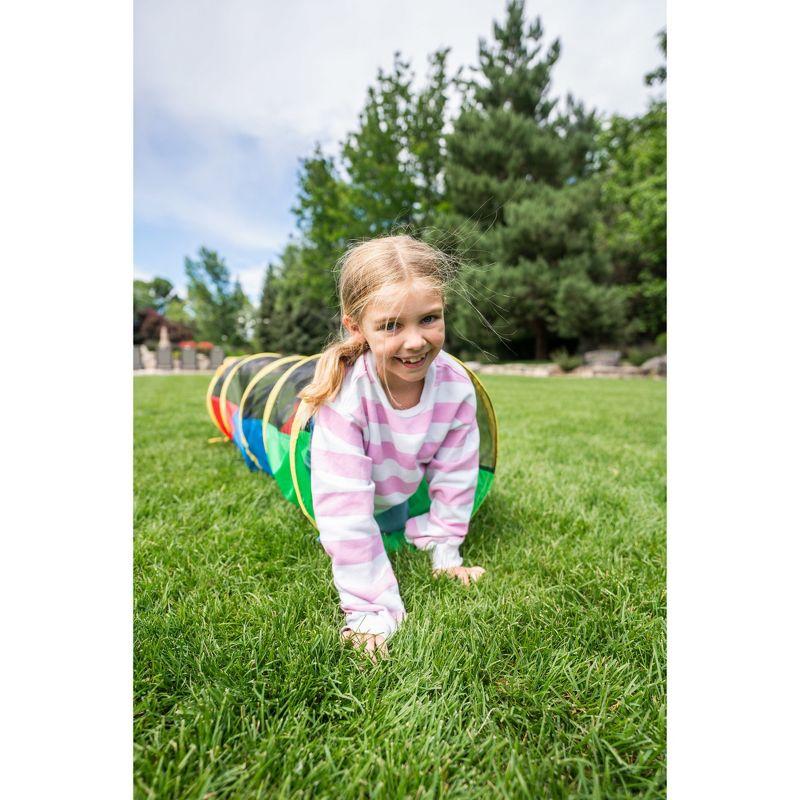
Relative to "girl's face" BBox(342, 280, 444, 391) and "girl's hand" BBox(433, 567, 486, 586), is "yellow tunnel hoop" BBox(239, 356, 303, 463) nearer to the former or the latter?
"girl's face" BBox(342, 280, 444, 391)

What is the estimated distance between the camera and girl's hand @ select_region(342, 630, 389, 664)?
1.20 meters

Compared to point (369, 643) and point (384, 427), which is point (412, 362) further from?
point (369, 643)

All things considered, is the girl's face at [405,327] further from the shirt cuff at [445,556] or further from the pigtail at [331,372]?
the shirt cuff at [445,556]

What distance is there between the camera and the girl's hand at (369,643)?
1.20 metres

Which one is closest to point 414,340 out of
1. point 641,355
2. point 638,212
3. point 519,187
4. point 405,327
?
point 405,327

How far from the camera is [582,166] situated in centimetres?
1839

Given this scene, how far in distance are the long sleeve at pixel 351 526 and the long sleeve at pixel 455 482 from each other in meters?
0.35

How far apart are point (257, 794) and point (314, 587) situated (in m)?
0.66

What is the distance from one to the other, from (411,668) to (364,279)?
1013 millimetres

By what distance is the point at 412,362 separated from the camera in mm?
1420

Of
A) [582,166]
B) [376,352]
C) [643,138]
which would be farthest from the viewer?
[582,166]

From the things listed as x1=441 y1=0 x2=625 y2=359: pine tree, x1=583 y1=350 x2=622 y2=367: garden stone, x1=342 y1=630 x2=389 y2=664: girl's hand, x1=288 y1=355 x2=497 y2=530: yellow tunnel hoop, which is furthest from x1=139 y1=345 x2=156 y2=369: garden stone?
x1=342 y1=630 x2=389 y2=664: girl's hand
